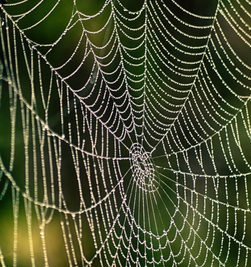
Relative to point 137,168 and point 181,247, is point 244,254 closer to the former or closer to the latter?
point 181,247

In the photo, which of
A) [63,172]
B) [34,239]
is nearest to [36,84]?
[63,172]

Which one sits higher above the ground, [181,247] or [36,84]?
[36,84]

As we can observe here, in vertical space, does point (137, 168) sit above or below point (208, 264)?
above

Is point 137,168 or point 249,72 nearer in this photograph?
point 137,168

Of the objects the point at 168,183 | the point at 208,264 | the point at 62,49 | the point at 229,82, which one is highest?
the point at 62,49

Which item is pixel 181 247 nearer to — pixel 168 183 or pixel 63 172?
pixel 168 183

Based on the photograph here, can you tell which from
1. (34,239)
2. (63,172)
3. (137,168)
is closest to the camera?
(137,168)

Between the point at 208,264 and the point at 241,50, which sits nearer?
the point at 208,264

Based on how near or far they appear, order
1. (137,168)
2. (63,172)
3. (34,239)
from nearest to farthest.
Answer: (137,168) < (34,239) < (63,172)

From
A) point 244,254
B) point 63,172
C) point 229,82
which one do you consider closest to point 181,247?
point 244,254
